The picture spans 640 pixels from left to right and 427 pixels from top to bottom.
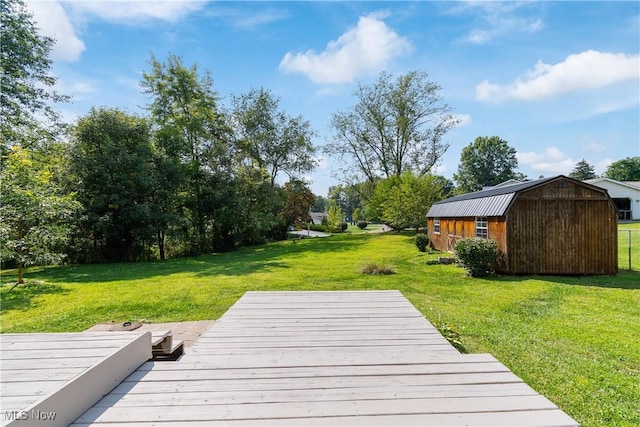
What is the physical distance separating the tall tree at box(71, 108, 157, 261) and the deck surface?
43.6ft

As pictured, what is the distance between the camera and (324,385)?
2166mm

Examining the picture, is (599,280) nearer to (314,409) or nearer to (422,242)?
(422,242)

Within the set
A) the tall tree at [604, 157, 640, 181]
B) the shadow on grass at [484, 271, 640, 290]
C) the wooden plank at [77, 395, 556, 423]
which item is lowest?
the shadow on grass at [484, 271, 640, 290]

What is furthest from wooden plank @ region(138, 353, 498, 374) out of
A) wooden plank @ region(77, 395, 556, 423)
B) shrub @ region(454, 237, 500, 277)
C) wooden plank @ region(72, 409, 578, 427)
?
shrub @ region(454, 237, 500, 277)

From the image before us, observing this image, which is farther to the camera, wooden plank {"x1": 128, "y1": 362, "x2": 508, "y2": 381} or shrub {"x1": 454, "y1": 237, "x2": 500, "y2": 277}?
shrub {"x1": 454, "y1": 237, "x2": 500, "y2": 277}

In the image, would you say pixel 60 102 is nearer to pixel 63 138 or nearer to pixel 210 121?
pixel 63 138

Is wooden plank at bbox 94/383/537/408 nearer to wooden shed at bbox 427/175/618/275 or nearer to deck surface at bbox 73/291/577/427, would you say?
deck surface at bbox 73/291/577/427

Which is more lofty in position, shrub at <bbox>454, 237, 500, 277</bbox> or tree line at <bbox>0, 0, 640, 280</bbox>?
tree line at <bbox>0, 0, 640, 280</bbox>

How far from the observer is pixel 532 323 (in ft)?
17.3

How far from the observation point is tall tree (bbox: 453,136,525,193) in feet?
158

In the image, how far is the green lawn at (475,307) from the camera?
11.0ft

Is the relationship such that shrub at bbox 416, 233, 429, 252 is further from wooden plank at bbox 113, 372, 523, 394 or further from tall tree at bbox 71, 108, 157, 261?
wooden plank at bbox 113, 372, 523, 394

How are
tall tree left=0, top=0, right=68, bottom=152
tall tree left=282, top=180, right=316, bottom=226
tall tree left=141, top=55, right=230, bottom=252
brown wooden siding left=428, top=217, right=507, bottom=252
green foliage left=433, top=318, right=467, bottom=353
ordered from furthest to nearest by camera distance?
tall tree left=282, top=180, right=316, bottom=226
tall tree left=141, top=55, right=230, bottom=252
tall tree left=0, top=0, right=68, bottom=152
brown wooden siding left=428, top=217, right=507, bottom=252
green foliage left=433, top=318, right=467, bottom=353

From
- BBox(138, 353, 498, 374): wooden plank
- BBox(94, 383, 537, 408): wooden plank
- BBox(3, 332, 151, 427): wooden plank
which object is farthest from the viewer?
BBox(138, 353, 498, 374): wooden plank
